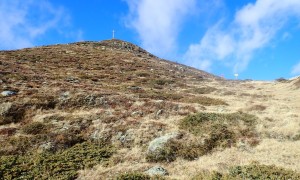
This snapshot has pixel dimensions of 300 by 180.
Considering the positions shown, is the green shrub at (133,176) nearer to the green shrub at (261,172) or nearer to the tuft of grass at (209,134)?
the tuft of grass at (209,134)

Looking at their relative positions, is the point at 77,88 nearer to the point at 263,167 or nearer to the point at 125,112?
the point at 125,112

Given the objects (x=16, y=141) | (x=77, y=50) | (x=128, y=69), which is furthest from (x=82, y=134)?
(x=77, y=50)

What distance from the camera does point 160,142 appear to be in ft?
70.6

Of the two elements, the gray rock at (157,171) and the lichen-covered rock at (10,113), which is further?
the lichen-covered rock at (10,113)

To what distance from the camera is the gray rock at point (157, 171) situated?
17.2 m

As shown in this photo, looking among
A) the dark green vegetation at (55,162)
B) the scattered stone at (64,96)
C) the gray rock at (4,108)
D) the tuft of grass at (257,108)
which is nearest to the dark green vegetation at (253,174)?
the dark green vegetation at (55,162)

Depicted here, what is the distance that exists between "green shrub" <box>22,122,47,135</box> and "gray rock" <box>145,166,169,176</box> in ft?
33.4

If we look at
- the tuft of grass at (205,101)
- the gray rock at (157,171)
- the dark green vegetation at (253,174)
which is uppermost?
the tuft of grass at (205,101)

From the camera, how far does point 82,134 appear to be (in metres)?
24.1

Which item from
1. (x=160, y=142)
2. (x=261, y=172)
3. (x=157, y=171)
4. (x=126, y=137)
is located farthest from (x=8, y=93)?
(x=261, y=172)

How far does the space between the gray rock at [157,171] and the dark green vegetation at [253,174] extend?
6.12 ft

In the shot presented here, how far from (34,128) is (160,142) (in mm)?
9668

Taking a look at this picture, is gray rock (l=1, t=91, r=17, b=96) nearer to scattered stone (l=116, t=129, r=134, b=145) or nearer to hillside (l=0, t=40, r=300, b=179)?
hillside (l=0, t=40, r=300, b=179)

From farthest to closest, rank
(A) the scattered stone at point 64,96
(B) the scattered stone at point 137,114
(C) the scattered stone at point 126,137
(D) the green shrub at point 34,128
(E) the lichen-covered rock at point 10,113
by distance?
(A) the scattered stone at point 64,96
(B) the scattered stone at point 137,114
(E) the lichen-covered rock at point 10,113
(D) the green shrub at point 34,128
(C) the scattered stone at point 126,137
